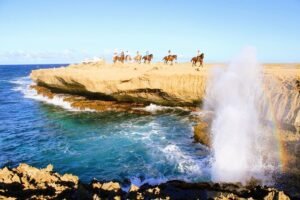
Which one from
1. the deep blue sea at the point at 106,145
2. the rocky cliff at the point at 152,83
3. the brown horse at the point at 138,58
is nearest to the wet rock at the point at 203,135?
the deep blue sea at the point at 106,145

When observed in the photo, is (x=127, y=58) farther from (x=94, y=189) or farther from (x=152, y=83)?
(x=94, y=189)

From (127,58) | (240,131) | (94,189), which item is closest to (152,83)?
(240,131)

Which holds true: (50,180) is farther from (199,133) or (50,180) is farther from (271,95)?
(271,95)

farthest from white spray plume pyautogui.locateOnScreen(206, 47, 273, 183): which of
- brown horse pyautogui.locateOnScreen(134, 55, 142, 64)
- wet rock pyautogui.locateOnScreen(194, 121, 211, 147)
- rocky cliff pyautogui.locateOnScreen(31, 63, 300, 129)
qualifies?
brown horse pyautogui.locateOnScreen(134, 55, 142, 64)

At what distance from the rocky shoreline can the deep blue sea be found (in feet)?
6.84

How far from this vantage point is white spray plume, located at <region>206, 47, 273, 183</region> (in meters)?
15.0

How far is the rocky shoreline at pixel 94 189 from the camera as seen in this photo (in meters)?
9.12

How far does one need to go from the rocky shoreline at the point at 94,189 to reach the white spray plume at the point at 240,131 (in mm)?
1742

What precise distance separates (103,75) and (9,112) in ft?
34.7

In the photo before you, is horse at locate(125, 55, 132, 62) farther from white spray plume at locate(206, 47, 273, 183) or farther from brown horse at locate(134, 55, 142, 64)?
white spray plume at locate(206, 47, 273, 183)

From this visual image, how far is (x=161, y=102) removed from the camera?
31.2 metres

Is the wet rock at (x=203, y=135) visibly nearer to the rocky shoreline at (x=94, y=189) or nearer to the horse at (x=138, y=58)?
the rocky shoreline at (x=94, y=189)

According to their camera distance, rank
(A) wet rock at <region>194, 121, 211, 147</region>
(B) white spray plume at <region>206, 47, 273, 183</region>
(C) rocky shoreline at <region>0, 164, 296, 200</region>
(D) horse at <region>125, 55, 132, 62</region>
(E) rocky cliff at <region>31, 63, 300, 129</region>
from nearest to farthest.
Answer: (C) rocky shoreline at <region>0, 164, 296, 200</region> < (B) white spray plume at <region>206, 47, 273, 183</region> < (A) wet rock at <region>194, 121, 211, 147</region> < (E) rocky cliff at <region>31, 63, 300, 129</region> < (D) horse at <region>125, 55, 132, 62</region>

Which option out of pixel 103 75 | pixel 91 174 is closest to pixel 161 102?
pixel 103 75
